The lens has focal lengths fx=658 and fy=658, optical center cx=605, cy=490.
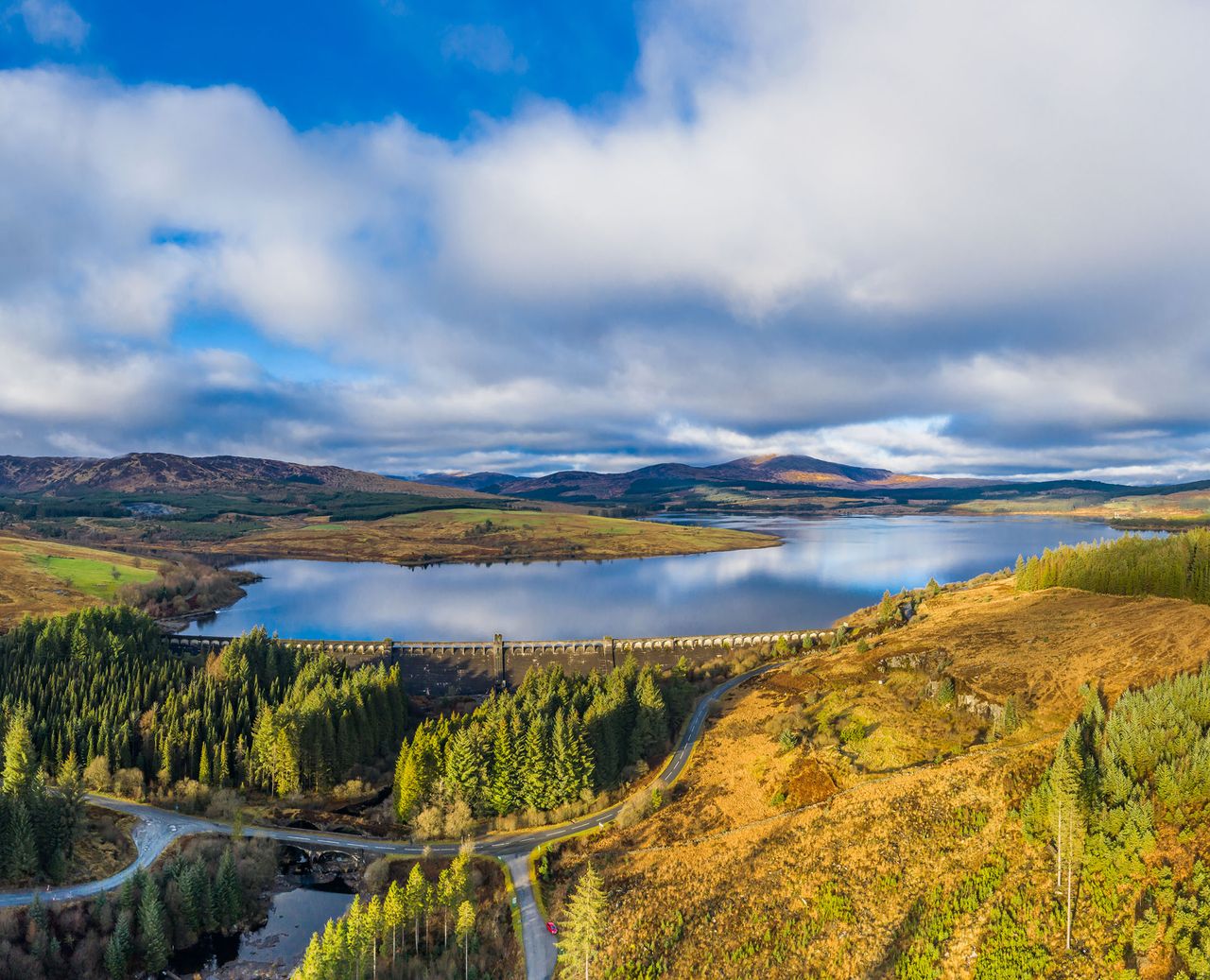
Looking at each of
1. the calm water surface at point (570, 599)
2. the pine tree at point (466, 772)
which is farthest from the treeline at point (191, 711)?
the calm water surface at point (570, 599)

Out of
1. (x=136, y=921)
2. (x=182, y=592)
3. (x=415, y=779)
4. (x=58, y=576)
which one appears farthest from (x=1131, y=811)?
(x=58, y=576)

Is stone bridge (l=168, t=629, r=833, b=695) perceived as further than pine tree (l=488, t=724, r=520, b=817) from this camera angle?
Yes

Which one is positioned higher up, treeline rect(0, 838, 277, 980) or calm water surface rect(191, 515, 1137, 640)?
calm water surface rect(191, 515, 1137, 640)

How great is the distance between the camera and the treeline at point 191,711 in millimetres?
58594

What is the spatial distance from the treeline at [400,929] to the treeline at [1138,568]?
3302 inches

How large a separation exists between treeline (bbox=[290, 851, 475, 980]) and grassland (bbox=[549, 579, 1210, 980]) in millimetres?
6323

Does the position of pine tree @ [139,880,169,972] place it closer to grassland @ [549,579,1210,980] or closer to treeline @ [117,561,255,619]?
grassland @ [549,579,1210,980]

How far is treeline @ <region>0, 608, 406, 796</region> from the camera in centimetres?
5859

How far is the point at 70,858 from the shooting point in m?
46.2

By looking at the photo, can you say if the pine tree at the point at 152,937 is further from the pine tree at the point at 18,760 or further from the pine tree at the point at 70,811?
the pine tree at the point at 18,760

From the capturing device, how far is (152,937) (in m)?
39.1

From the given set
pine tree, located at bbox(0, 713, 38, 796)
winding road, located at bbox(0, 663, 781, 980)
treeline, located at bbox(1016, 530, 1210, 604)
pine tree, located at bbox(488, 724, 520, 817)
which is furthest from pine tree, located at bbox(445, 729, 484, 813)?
treeline, located at bbox(1016, 530, 1210, 604)

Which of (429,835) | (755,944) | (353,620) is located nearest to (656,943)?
(755,944)

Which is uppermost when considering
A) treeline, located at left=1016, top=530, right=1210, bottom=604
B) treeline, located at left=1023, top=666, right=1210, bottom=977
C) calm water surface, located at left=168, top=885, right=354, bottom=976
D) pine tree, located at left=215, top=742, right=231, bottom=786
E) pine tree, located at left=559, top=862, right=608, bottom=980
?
treeline, located at left=1016, top=530, right=1210, bottom=604
